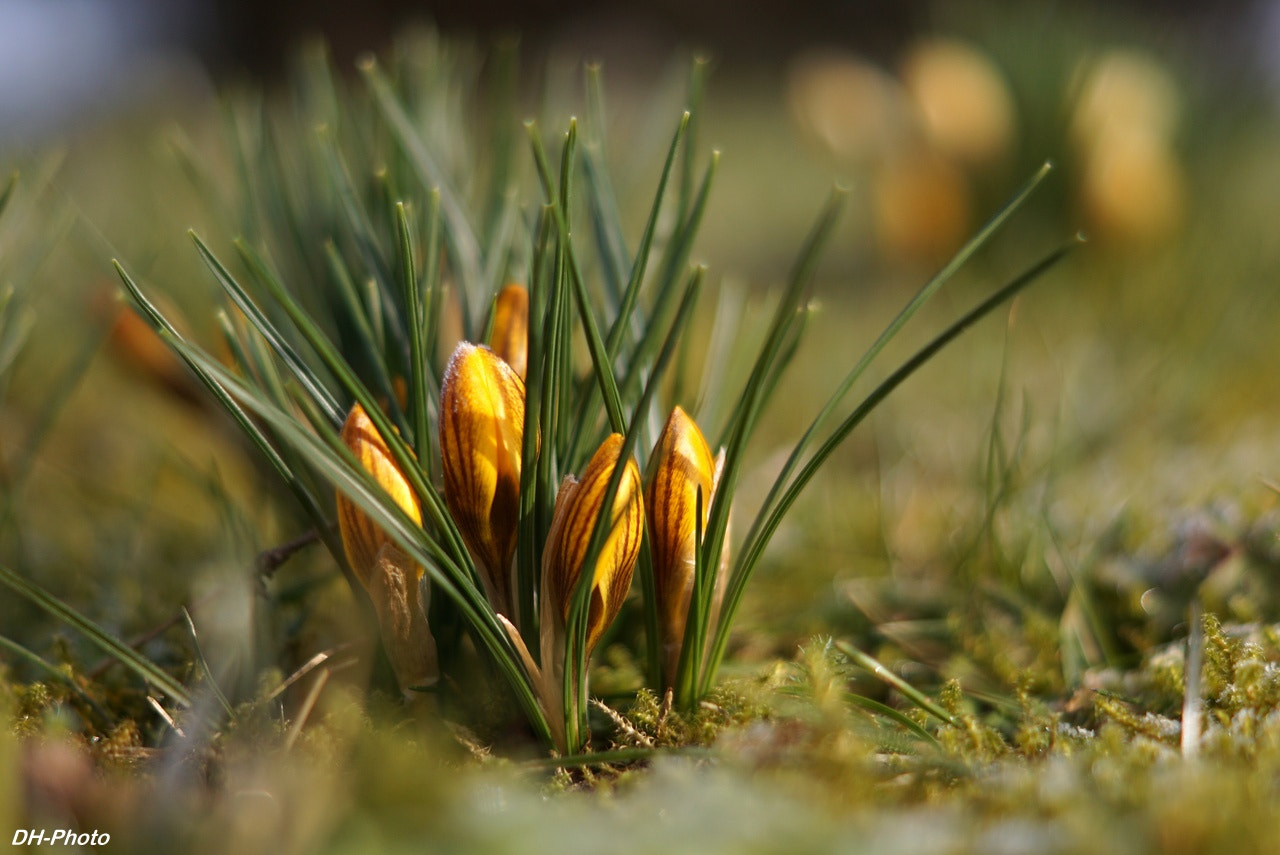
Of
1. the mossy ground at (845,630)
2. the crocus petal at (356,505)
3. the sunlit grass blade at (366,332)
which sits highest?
the sunlit grass blade at (366,332)

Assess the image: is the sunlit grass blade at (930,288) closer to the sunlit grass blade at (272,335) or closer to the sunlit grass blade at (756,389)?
the sunlit grass blade at (756,389)

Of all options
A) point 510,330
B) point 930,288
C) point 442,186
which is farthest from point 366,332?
point 930,288

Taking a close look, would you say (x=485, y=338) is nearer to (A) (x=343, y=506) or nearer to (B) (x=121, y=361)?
(A) (x=343, y=506)

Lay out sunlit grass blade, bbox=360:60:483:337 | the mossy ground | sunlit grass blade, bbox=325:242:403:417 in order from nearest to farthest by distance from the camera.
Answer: the mossy ground < sunlit grass blade, bbox=325:242:403:417 < sunlit grass blade, bbox=360:60:483:337

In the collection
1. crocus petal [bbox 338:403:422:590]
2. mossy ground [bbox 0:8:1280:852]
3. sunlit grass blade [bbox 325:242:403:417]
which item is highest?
sunlit grass blade [bbox 325:242:403:417]

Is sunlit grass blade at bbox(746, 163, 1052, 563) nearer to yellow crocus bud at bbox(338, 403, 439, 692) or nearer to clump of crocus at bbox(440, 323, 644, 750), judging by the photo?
clump of crocus at bbox(440, 323, 644, 750)

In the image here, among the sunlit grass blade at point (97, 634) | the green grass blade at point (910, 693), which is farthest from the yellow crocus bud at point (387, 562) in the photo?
the green grass blade at point (910, 693)

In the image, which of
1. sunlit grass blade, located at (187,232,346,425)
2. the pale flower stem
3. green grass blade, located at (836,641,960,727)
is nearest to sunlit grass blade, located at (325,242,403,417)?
sunlit grass blade, located at (187,232,346,425)

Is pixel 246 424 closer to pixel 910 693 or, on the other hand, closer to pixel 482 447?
pixel 482 447
